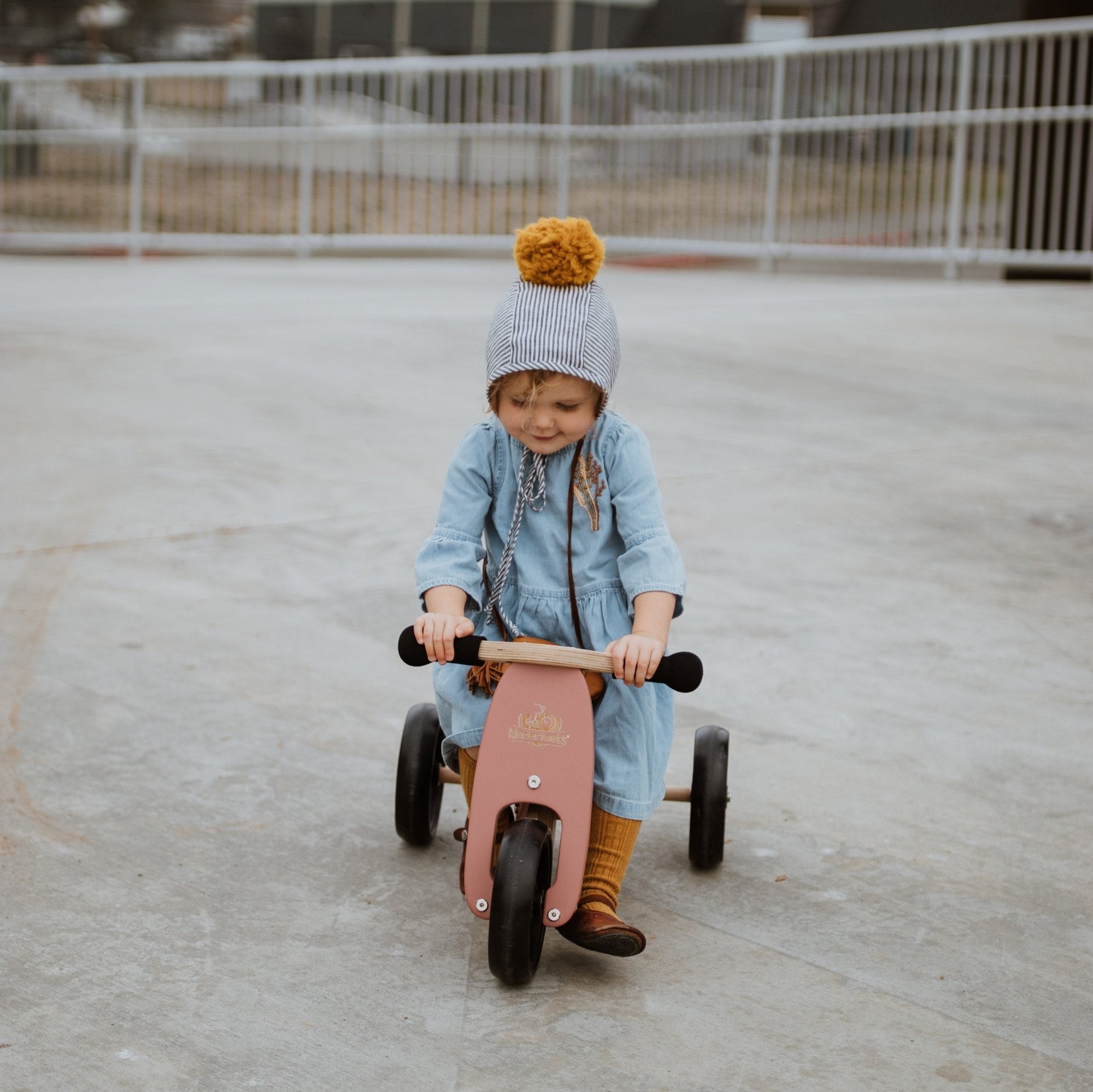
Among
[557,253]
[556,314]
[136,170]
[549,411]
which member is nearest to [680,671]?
[549,411]

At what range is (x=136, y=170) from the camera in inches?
610

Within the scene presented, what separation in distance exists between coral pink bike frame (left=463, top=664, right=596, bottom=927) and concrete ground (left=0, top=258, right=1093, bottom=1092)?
0.60ft

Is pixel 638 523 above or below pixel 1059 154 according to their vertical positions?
below

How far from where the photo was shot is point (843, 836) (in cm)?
314

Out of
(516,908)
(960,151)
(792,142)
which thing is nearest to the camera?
(516,908)

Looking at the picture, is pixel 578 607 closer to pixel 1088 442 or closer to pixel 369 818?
pixel 369 818

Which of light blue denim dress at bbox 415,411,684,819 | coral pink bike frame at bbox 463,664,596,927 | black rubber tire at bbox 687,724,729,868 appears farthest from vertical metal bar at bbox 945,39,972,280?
coral pink bike frame at bbox 463,664,596,927

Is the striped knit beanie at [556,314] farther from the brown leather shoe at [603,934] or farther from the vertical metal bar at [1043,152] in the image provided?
the vertical metal bar at [1043,152]

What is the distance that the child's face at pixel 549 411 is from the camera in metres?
2.64

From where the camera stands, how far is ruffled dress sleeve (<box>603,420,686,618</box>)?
2.69 metres

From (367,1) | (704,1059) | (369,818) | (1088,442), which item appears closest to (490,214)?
(1088,442)

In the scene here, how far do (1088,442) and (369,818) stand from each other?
15.1ft

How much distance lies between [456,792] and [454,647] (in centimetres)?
99

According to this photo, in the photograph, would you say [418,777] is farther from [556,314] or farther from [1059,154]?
[1059,154]
